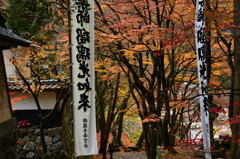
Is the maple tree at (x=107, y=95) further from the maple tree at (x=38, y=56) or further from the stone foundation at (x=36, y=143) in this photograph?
the stone foundation at (x=36, y=143)

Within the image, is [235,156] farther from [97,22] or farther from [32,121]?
[32,121]

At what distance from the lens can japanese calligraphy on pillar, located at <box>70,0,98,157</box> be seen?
239 inches

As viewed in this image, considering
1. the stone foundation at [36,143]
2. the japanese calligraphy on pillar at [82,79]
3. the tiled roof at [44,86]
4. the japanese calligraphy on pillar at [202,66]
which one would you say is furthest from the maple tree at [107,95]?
the japanese calligraphy on pillar at [82,79]

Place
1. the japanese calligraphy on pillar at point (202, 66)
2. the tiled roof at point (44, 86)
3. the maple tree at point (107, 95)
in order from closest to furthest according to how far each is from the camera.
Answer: the japanese calligraphy on pillar at point (202, 66) < the tiled roof at point (44, 86) < the maple tree at point (107, 95)

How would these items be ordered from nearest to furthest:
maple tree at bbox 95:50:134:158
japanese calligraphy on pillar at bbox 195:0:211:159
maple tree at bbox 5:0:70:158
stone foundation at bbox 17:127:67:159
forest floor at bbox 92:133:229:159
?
1. japanese calligraphy on pillar at bbox 195:0:211:159
2. maple tree at bbox 5:0:70:158
3. forest floor at bbox 92:133:229:159
4. stone foundation at bbox 17:127:67:159
5. maple tree at bbox 95:50:134:158

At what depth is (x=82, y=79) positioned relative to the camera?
6.10 metres

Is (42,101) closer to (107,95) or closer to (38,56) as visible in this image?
(38,56)

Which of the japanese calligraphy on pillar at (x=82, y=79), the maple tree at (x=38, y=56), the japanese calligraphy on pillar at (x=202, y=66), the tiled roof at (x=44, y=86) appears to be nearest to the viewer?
the japanese calligraphy on pillar at (x=82, y=79)

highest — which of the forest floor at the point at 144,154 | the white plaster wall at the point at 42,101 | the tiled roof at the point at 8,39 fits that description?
the tiled roof at the point at 8,39

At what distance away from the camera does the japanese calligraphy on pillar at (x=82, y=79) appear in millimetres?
6066

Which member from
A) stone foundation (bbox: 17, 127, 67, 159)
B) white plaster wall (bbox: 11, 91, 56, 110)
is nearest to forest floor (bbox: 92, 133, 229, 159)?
stone foundation (bbox: 17, 127, 67, 159)

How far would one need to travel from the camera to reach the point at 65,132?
49.9ft

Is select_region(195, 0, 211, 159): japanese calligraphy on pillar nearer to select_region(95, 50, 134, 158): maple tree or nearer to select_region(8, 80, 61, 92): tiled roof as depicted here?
select_region(95, 50, 134, 158): maple tree

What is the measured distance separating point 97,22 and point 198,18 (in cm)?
630
